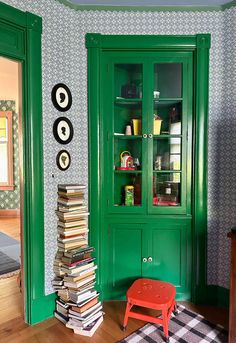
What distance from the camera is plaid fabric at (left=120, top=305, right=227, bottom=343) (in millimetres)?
1916

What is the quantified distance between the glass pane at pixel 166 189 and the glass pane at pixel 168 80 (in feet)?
2.57

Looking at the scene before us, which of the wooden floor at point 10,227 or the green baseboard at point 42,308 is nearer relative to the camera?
the green baseboard at point 42,308

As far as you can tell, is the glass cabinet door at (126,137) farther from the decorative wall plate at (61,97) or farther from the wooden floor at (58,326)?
the wooden floor at (58,326)

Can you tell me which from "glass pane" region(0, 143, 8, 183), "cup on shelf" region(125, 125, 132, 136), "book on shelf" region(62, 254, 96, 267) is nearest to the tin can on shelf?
"cup on shelf" region(125, 125, 132, 136)

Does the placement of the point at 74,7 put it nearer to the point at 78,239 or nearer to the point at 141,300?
the point at 78,239

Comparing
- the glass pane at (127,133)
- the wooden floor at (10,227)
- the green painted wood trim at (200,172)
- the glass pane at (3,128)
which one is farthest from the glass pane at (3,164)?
the green painted wood trim at (200,172)

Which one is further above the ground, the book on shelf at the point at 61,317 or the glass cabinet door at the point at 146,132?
the glass cabinet door at the point at 146,132

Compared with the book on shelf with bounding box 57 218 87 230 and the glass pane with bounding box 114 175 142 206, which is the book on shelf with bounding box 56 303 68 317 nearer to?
the book on shelf with bounding box 57 218 87 230

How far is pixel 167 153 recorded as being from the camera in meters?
2.48

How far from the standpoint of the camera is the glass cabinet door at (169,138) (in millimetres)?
2420

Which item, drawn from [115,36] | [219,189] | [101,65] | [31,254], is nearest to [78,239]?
[31,254]

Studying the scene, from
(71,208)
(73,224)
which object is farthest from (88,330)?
(71,208)

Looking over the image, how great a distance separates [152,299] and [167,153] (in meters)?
1.30

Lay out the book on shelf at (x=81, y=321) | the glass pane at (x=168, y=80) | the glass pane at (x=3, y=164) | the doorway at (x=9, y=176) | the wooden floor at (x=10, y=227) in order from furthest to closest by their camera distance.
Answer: the glass pane at (x=3, y=164) → the wooden floor at (x=10, y=227) → the doorway at (x=9, y=176) → the glass pane at (x=168, y=80) → the book on shelf at (x=81, y=321)
